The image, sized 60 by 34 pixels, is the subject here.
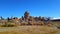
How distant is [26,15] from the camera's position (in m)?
73.4

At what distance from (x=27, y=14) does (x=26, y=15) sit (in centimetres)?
102

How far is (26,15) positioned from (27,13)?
5.82 feet

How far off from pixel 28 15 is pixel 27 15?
5.95ft

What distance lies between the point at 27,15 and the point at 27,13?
161 cm

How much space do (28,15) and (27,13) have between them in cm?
122

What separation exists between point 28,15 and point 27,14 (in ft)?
4.33

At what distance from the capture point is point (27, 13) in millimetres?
74750

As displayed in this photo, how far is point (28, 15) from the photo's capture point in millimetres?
75250

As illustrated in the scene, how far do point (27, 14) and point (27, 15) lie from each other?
803 mm

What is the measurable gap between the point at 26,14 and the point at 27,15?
0.80 metres

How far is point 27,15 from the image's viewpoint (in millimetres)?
73500

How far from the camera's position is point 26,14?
242 feet

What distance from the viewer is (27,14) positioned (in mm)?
74125

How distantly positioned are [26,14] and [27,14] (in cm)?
55
